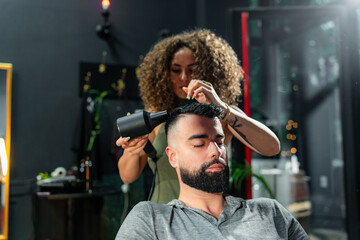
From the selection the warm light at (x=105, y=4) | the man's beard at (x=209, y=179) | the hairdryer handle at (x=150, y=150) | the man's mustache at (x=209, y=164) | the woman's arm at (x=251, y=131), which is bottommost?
the man's beard at (x=209, y=179)

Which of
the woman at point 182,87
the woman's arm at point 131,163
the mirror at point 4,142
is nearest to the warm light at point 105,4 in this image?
the woman at point 182,87

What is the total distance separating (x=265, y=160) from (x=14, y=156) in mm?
2812

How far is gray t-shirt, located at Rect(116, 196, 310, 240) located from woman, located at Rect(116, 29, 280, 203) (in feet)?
0.76

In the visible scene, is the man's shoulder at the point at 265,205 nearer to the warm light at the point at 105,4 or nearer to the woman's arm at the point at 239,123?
the woman's arm at the point at 239,123

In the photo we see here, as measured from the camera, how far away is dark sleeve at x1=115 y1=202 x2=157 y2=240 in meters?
1.19

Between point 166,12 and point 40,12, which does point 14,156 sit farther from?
point 166,12

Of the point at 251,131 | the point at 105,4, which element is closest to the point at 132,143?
the point at 251,131

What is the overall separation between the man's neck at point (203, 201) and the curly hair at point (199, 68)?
379 millimetres

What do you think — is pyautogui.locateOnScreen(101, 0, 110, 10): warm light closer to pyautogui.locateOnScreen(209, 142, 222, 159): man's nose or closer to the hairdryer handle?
the hairdryer handle

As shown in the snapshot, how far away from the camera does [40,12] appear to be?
5.45 ft

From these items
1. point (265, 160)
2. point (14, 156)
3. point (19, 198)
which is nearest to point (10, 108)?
point (14, 156)

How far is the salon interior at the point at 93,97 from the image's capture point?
155 cm

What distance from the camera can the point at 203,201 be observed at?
1.29 meters

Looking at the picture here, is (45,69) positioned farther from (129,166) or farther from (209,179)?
(209,179)
